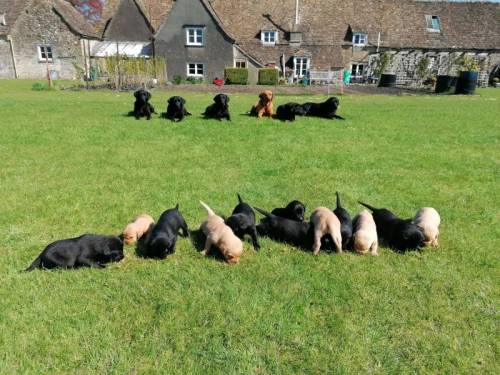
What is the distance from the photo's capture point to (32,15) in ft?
122

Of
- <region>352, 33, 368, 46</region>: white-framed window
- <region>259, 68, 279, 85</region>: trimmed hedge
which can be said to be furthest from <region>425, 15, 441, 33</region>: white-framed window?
<region>259, 68, 279, 85</region>: trimmed hedge

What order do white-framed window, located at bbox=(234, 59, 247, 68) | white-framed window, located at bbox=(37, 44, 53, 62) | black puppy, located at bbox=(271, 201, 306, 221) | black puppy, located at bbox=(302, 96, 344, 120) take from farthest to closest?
white-framed window, located at bbox=(37, 44, 53, 62) → white-framed window, located at bbox=(234, 59, 247, 68) → black puppy, located at bbox=(302, 96, 344, 120) → black puppy, located at bbox=(271, 201, 306, 221)

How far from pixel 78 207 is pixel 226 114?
817 cm

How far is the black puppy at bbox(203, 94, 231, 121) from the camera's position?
13.1 meters

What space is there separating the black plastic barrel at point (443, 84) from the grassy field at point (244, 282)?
2467cm

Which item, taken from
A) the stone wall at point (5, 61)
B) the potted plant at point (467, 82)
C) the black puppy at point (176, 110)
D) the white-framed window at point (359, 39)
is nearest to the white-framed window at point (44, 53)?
the stone wall at point (5, 61)

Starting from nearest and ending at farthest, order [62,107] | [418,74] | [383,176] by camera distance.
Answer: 1. [383,176]
2. [62,107]
3. [418,74]

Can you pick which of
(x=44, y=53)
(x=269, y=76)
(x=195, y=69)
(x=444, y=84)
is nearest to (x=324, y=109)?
(x=444, y=84)

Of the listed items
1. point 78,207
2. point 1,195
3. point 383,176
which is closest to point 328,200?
point 383,176

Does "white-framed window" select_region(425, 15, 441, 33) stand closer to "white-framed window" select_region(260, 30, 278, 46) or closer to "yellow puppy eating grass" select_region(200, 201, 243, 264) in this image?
"white-framed window" select_region(260, 30, 278, 46)

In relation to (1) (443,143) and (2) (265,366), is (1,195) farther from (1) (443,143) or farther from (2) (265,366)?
(1) (443,143)

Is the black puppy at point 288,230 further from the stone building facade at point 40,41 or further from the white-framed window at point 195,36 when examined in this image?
the stone building facade at point 40,41

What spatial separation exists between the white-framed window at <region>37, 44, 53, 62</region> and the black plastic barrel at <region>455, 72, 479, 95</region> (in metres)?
39.4

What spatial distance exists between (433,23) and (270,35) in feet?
63.7
